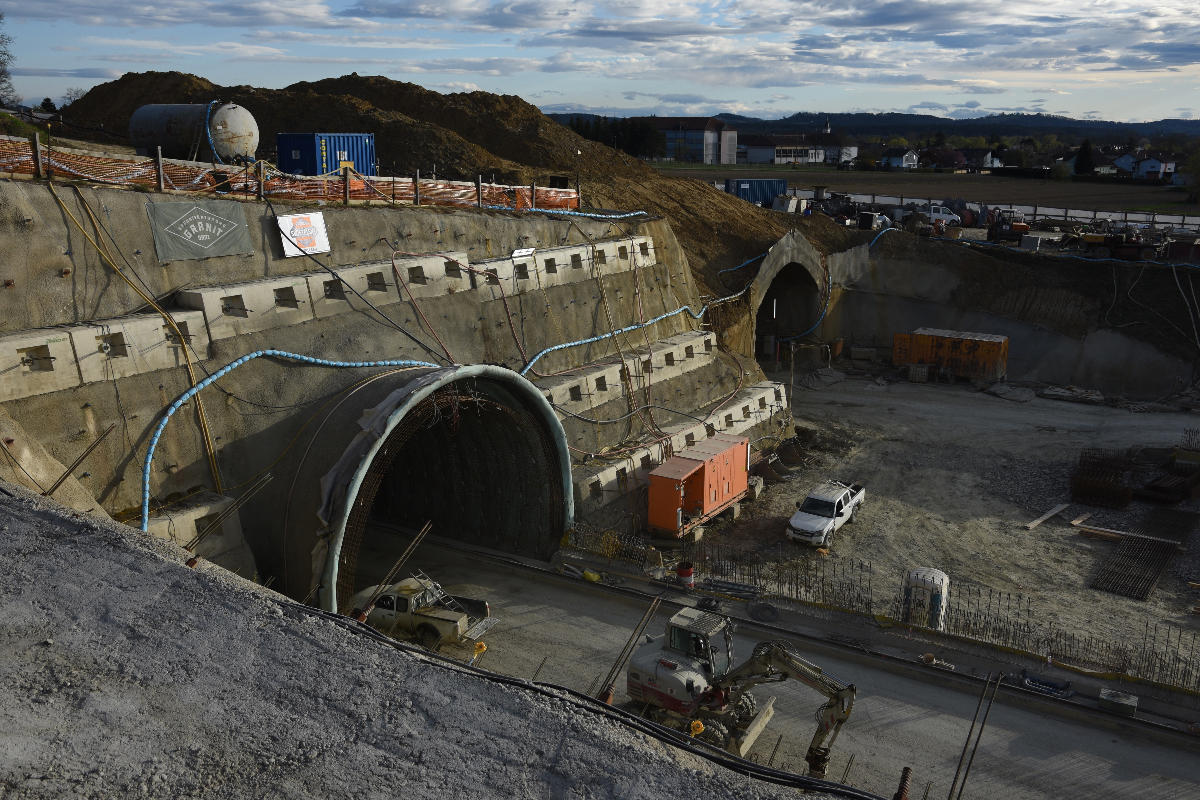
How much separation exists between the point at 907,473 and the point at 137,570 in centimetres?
2838

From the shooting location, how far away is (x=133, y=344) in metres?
18.4

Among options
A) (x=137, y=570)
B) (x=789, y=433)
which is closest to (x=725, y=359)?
(x=789, y=433)

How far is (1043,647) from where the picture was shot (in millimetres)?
20766

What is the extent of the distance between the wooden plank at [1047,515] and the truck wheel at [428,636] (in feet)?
63.7

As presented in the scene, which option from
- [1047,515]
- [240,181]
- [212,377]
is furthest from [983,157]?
[212,377]

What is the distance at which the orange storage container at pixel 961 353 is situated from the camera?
46.6 metres

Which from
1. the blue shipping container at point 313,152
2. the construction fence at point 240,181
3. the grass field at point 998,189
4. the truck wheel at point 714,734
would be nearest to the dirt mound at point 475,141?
the blue shipping container at point 313,152

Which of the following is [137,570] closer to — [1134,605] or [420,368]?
[420,368]

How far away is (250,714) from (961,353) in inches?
1712

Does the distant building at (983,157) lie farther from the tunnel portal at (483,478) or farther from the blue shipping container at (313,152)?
the tunnel portal at (483,478)

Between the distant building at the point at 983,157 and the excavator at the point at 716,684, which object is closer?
the excavator at the point at 716,684

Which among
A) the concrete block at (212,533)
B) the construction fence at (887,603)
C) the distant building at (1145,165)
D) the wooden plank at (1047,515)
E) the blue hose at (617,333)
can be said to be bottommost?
the wooden plank at (1047,515)

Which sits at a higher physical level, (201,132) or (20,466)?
(201,132)

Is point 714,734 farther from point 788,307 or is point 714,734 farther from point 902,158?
point 902,158
